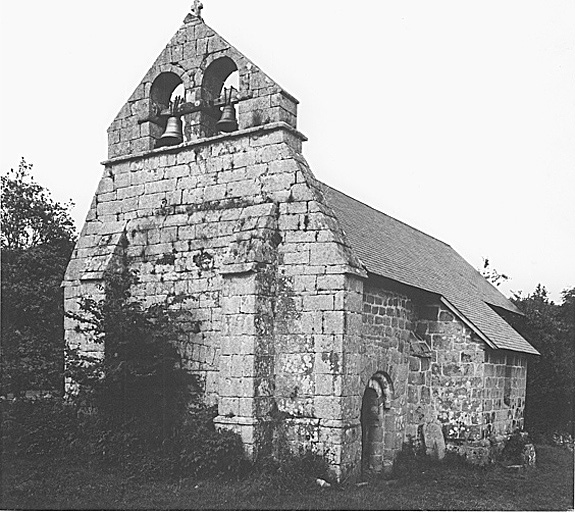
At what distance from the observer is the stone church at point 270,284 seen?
11656 millimetres

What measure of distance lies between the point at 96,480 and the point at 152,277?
155 inches

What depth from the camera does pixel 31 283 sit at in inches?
797

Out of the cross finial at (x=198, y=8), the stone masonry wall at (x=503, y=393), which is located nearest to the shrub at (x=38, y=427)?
the cross finial at (x=198, y=8)

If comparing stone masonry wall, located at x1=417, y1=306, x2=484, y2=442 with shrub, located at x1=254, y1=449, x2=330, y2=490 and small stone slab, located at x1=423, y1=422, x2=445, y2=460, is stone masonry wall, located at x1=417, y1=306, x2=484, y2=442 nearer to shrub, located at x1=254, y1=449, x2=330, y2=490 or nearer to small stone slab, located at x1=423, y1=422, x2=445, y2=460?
small stone slab, located at x1=423, y1=422, x2=445, y2=460

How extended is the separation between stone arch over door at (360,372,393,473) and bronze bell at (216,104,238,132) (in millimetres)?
5613

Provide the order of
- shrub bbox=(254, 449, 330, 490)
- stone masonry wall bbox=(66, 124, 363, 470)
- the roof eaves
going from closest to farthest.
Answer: shrub bbox=(254, 449, 330, 490) → stone masonry wall bbox=(66, 124, 363, 470) → the roof eaves

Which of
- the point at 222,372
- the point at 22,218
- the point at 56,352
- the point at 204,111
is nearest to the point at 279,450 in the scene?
the point at 222,372

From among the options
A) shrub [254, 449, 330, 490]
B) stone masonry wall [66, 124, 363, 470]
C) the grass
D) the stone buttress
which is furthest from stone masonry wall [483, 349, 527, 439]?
shrub [254, 449, 330, 490]

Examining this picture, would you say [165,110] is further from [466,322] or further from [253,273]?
[466,322]

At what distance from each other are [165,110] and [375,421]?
7461 millimetres

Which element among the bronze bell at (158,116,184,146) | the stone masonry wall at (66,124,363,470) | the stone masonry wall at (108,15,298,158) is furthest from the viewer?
the bronze bell at (158,116,184,146)

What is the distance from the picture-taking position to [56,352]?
44.7 ft

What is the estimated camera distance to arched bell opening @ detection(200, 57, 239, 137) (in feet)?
43.4

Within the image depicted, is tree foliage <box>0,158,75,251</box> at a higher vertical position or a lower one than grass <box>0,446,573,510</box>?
higher
